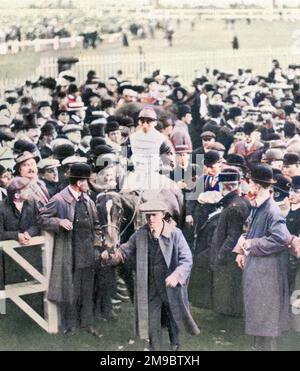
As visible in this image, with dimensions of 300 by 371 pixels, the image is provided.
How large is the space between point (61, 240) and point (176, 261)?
991mm

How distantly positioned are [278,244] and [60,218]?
1.85 metres

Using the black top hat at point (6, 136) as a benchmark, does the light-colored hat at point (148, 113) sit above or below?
above

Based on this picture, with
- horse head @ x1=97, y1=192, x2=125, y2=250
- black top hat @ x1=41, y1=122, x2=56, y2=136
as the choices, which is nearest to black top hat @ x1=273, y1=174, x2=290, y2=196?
horse head @ x1=97, y1=192, x2=125, y2=250

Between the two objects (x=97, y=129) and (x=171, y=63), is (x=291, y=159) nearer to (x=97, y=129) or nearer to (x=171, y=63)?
(x=171, y=63)

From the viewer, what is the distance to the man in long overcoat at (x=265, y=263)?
6625 millimetres

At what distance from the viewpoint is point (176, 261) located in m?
6.76

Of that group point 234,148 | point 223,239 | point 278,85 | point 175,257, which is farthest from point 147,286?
point 278,85

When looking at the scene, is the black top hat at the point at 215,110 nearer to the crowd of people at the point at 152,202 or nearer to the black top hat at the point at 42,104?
the crowd of people at the point at 152,202

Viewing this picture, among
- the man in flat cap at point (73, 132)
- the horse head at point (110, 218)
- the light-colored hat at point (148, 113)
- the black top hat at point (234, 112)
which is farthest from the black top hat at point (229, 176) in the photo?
the man in flat cap at point (73, 132)

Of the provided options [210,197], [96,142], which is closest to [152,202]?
[210,197]

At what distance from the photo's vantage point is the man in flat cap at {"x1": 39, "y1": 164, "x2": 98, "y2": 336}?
681 cm

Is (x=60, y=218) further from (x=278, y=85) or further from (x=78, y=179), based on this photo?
(x=278, y=85)

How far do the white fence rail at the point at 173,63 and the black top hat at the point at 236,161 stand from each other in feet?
2.76

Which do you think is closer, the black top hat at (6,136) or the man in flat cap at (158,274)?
the man in flat cap at (158,274)
